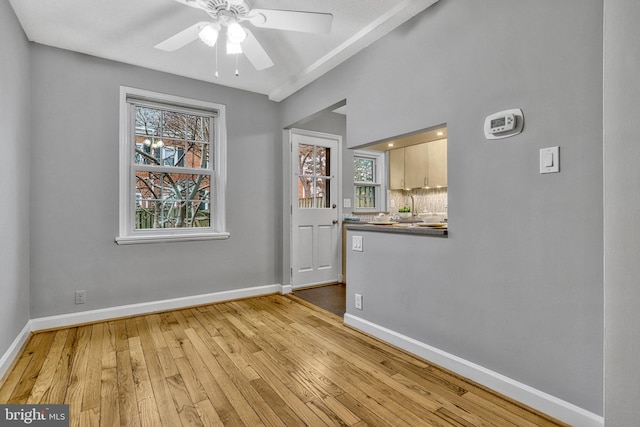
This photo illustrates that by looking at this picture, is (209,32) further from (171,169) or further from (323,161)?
(323,161)

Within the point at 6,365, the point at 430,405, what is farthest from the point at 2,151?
the point at 430,405

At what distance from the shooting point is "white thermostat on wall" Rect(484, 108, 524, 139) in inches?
66.7

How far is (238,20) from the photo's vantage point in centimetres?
216

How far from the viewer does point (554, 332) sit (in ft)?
5.17

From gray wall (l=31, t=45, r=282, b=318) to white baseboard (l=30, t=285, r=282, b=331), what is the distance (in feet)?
0.17

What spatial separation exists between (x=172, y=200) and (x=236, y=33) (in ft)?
6.60

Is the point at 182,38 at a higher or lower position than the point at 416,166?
higher

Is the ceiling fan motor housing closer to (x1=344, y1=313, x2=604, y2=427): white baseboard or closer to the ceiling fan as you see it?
the ceiling fan

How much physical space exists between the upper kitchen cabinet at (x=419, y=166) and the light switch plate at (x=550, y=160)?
2593 millimetres

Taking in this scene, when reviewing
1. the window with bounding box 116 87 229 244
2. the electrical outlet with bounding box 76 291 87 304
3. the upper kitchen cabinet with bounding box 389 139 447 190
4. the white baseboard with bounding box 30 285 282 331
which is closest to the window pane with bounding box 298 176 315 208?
the window with bounding box 116 87 229 244

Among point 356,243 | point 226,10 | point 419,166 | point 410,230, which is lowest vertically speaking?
point 356,243

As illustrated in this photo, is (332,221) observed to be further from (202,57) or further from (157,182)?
(202,57)

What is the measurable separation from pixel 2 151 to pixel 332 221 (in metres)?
3.37

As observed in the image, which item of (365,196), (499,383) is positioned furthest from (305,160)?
(499,383)
